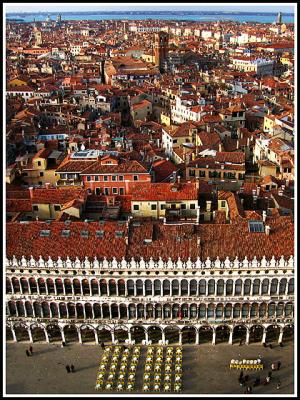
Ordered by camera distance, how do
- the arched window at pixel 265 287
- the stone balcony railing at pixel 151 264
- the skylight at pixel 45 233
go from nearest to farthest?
the stone balcony railing at pixel 151 264, the arched window at pixel 265 287, the skylight at pixel 45 233

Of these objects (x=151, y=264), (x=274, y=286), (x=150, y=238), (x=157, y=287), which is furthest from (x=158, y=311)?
(x=274, y=286)

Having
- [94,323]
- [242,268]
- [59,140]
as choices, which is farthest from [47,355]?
[59,140]

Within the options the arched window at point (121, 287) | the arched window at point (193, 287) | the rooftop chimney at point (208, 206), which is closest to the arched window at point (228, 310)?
the arched window at point (193, 287)

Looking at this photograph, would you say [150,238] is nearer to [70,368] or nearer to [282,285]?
[282,285]

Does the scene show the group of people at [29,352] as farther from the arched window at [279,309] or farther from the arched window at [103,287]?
the arched window at [279,309]

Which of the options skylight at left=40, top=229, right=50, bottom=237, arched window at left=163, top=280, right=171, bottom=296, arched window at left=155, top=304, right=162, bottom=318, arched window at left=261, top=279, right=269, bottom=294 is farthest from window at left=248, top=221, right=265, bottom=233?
skylight at left=40, top=229, right=50, bottom=237
